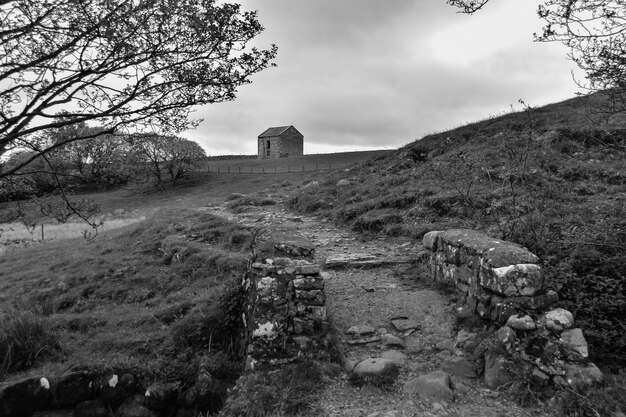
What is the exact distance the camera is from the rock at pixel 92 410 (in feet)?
17.5

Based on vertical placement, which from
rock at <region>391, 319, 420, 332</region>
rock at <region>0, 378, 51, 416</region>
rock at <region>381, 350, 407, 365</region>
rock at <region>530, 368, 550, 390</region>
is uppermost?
rock at <region>530, 368, 550, 390</region>

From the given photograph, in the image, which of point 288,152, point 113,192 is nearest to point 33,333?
point 113,192

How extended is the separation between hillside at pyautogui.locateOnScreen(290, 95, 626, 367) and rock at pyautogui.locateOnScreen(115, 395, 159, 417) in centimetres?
557

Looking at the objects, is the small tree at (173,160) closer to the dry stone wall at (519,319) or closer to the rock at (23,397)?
the rock at (23,397)

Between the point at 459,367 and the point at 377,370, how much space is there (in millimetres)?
955

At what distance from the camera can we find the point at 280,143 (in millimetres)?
55312

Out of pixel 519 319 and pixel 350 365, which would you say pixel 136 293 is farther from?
pixel 519 319

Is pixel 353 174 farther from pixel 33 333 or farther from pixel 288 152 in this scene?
pixel 288 152

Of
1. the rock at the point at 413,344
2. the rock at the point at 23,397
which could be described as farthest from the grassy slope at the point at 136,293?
the rock at the point at 413,344

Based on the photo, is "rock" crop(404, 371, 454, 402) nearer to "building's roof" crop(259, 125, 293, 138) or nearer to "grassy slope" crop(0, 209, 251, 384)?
"grassy slope" crop(0, 209, 251, 384)

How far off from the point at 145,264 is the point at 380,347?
26.6ft

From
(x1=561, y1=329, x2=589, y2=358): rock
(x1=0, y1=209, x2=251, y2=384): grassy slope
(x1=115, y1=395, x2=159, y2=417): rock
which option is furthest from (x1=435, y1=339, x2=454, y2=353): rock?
(x1=115, y1=395, x2=159, y2=417): rock

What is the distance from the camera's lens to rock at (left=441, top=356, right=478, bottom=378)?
438 cm

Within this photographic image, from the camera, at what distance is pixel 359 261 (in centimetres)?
798
